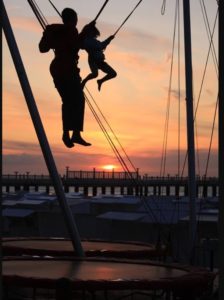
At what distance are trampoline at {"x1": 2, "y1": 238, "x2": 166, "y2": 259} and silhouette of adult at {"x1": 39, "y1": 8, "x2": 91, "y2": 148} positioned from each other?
5.45 meters

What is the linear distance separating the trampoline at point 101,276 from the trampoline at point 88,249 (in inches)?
60.4

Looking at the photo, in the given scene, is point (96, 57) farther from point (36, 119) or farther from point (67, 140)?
point (36, 119)

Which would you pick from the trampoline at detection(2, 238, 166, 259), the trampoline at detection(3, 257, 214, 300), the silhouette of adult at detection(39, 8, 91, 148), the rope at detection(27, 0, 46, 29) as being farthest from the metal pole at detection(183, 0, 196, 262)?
the silhouette of adult at detection(39, 8, 91, 148)

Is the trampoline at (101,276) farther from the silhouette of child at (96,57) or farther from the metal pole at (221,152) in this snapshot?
the metal pole at (221,152)

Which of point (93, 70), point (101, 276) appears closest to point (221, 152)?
point (93, 70)

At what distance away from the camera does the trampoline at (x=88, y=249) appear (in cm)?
1164

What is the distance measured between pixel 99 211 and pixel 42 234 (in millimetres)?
5986

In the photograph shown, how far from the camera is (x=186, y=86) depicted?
49.3 ft

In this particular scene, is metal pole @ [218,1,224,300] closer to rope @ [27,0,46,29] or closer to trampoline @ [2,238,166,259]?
rope @ [27,0,46,29]

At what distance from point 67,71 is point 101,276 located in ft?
9.91

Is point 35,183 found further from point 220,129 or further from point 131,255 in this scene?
point 220,129

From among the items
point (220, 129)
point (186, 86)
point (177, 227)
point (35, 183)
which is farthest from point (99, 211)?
point (35, 183)

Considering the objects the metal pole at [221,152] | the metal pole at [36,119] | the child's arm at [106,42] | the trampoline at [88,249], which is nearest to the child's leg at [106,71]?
the child's arm at [106,42]

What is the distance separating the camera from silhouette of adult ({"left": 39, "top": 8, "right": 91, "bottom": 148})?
617 cm
